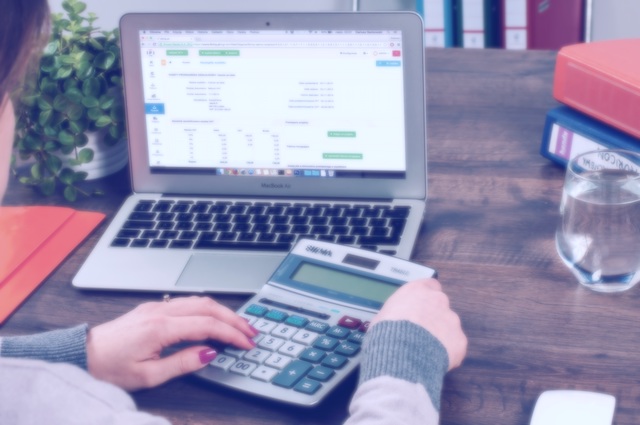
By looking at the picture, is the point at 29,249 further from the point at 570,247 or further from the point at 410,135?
the point at 570,247

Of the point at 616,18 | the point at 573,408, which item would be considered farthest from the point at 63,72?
the point at 616,18

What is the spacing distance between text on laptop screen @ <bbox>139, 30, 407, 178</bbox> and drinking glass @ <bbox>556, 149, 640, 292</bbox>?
0.22m

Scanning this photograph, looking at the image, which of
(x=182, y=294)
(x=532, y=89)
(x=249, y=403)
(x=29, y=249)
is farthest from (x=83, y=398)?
(x=532, y=89)

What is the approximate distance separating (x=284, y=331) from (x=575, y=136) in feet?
1.66

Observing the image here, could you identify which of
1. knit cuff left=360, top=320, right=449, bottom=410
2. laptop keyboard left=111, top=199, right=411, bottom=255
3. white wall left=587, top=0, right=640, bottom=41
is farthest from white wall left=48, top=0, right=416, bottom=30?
knit cuff left=360, top=320, right=449, bottom=410

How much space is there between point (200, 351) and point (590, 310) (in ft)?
1.28

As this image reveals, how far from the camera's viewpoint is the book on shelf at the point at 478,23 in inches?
79.0

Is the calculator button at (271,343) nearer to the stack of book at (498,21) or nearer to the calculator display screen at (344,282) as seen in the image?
the calculator display screen at (344,282)

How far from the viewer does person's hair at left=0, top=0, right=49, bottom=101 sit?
62 centimetres

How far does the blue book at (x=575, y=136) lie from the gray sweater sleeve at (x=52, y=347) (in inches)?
25.4

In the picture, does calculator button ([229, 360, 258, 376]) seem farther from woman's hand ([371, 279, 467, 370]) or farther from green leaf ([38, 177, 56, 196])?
green leaf ([38, 177, 56, 196])

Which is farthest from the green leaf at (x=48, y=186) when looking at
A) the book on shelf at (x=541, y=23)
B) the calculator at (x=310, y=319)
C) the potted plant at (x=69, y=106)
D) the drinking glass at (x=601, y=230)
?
the book on shelf at (x=541, y=23)

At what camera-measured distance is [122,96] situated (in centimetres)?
113

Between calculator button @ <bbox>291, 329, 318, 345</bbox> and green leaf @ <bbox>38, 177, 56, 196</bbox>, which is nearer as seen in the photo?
calculator button @ <bbox>291, 329, 318, 345</bbox>
